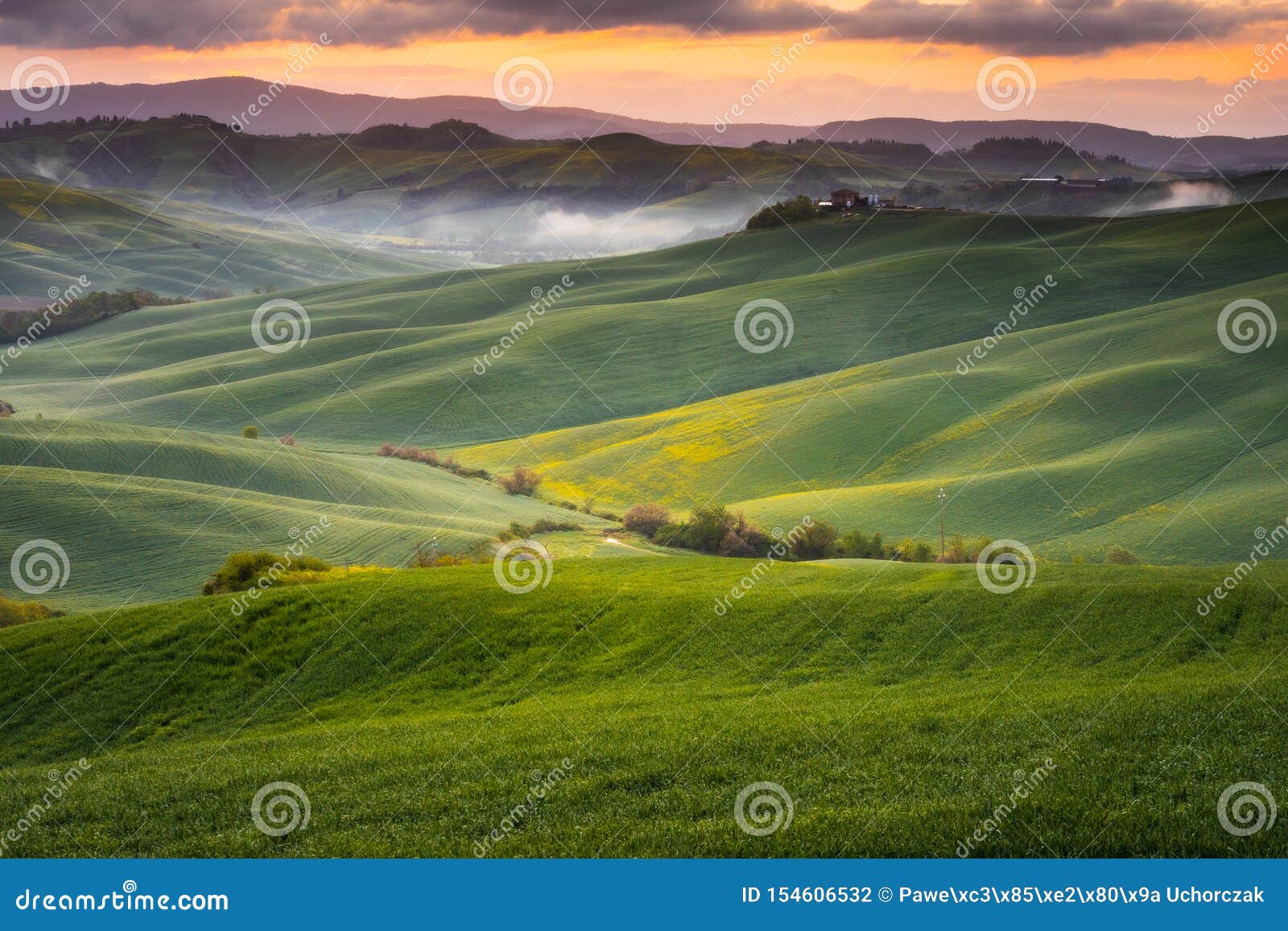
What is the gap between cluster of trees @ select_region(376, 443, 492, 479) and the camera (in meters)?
98.6

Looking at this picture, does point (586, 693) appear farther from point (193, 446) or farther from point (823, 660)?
point (193, 446)

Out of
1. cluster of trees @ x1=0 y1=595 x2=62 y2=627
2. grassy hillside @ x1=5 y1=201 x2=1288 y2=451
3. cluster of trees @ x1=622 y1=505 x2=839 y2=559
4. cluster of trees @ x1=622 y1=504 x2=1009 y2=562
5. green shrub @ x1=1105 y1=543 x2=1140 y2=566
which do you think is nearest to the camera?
cluster of trees @ x1=0 y1=595 x2=62 y2=627

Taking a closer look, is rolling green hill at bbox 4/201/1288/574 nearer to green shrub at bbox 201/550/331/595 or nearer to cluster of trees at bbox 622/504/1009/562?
cluster of trees at bbox 622/504/1009/562

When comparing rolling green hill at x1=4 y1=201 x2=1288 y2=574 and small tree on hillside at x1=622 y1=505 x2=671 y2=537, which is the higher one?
rolling green hill at x1=4 y1=201 x2=1288 y2=574

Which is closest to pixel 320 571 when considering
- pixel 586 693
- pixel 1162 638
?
pixel 586 693

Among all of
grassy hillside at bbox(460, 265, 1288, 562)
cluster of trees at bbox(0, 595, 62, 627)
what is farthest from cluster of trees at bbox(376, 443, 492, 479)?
cluster of trees at bbox(0, 595, 62, 627)

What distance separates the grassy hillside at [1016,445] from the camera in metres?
67.4

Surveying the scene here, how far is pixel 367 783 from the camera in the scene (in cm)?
1666

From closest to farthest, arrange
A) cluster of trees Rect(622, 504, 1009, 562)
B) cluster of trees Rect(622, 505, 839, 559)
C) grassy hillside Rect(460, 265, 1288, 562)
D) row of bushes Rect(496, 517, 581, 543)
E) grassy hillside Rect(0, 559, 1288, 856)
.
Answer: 1. grassy hillside Rect(0, 559, 1288, 856)
2. cluster of trees Rect(622, 504, 1009, 562)
3. cluster of trees Rect(622, 505, 839, 559)
4. grassy hillside Rect(460, 265, 1288, 562)
5. row of bushes Rect(496, 517, 581, 543)

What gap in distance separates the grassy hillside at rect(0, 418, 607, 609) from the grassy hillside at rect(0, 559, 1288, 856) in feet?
94.4

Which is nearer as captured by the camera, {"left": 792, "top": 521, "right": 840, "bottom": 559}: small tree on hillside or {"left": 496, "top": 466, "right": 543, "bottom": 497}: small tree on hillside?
{"left": 792, "top": 521, "right": 840, "bottom": 559}: small tree on hillside

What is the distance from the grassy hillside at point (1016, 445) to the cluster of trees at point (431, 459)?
152 inches

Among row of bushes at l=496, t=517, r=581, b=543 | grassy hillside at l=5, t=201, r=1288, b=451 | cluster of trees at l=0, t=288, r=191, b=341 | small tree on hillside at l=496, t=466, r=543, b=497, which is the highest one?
cluster of trees at l=0, t=288, r=191, b=341

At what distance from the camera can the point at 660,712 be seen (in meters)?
22.0
